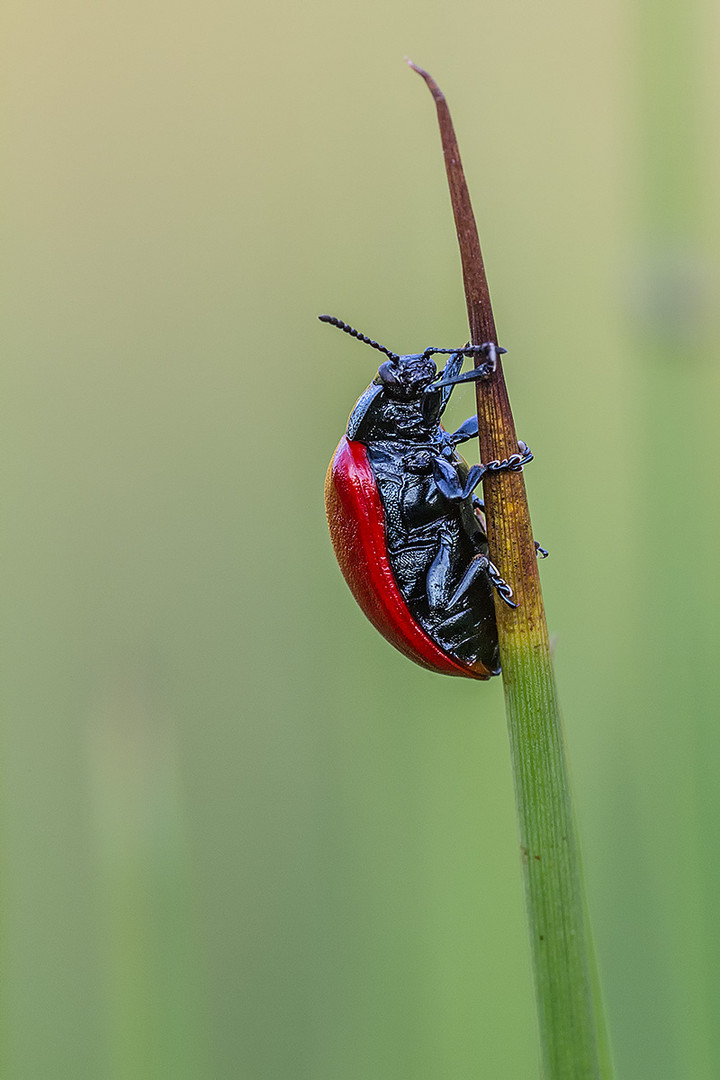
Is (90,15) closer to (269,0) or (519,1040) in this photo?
(269,0)

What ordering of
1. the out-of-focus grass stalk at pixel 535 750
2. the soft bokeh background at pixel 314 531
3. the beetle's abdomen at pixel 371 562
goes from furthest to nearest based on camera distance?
1. the beetle's abdomen at pixel 371 562
2. the soft bokeh background at pixel 314 531
3. the out-of-focus grass stalk at pixel 535 750

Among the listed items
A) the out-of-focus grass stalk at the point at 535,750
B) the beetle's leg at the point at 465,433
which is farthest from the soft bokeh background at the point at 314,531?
the out-of-focus grass stalk at the point at 535,750

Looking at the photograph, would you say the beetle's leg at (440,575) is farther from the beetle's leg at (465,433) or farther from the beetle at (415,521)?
the beetle's leg at (465,433)

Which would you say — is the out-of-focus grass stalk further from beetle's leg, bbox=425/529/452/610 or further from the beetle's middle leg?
beetle's leg, bbox=425/529/452/610

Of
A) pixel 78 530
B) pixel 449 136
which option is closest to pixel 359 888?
pixel 78 530

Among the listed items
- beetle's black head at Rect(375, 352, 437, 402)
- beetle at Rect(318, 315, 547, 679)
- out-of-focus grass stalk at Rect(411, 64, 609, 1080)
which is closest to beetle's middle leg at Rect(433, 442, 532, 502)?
beetle at Rect(318, 315, 547, 679)

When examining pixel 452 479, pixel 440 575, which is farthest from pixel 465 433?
pixel 440 575
